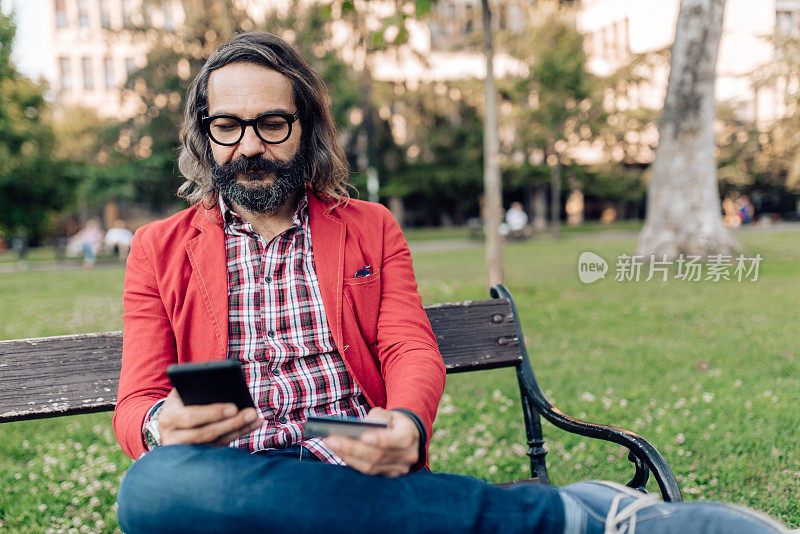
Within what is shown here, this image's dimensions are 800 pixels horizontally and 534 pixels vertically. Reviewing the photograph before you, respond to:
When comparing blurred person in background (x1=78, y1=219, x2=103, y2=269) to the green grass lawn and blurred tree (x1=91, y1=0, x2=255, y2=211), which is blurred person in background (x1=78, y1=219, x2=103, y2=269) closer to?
blurred tree (x1=91, y1=0, x2=255, y2=211)

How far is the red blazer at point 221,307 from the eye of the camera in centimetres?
Answer: 207

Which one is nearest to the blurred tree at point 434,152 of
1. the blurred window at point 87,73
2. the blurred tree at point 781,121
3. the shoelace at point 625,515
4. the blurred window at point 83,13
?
the blurred tree at point 781,121

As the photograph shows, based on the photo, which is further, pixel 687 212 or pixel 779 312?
pixel 687 212

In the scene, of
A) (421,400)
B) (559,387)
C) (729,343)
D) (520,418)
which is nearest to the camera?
(421,400)

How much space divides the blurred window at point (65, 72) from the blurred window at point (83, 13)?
284cm

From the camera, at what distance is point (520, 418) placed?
4543mm

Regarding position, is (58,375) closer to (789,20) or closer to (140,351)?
(140,351)

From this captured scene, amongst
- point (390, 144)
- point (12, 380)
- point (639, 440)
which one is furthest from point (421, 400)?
point (390, 144)

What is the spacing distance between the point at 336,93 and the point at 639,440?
2399cm

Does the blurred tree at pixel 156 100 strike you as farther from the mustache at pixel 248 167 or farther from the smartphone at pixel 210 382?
the smartphone at pixel 210 382

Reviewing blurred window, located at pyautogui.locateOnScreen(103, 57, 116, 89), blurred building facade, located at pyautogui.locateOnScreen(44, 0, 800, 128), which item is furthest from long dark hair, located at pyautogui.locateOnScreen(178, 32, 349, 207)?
blurred window, located at pyautogui.locateOnScreen(103, 57, 116, 89)

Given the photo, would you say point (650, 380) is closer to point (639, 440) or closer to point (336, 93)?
point (639, 440)

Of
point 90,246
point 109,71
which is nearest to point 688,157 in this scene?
point 90,246

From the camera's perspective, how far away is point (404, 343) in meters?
2.16
